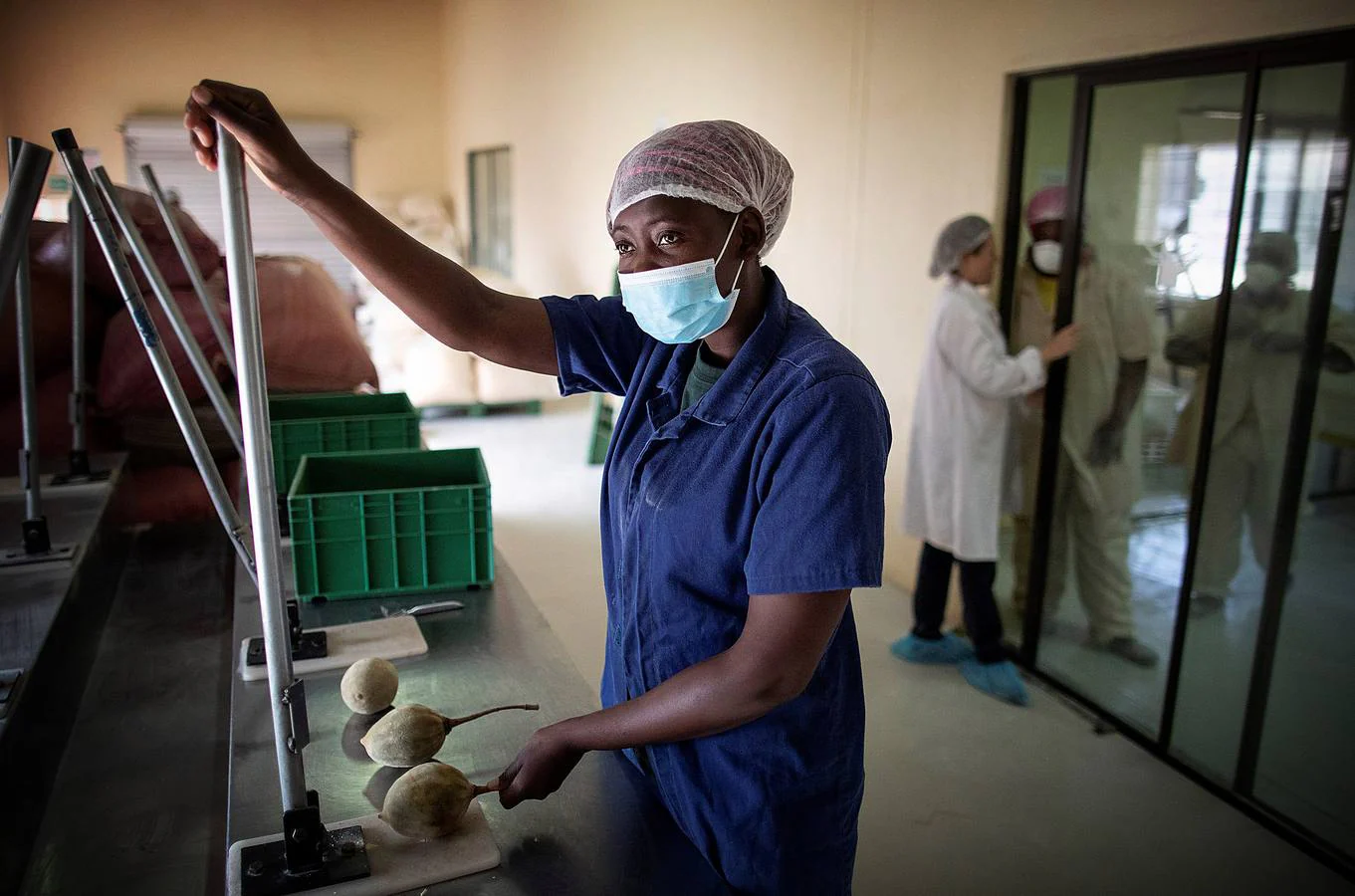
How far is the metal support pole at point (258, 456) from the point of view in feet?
3.06

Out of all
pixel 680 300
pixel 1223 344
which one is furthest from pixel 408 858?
pixel 1223 344

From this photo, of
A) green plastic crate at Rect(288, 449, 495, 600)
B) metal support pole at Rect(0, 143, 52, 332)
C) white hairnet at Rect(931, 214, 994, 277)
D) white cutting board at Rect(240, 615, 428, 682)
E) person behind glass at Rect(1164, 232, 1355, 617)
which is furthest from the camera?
white hairnet at Rect(931, 214, 994, 277)

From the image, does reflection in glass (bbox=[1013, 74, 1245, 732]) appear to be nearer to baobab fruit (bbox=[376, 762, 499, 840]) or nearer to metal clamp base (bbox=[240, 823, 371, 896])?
baobab fruit (bbox=[376, 762, 499, 840])

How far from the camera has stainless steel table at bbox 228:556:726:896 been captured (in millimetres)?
1055

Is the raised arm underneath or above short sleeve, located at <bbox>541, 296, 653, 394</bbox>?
above

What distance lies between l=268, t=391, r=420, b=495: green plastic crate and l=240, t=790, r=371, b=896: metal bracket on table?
4.26 ft

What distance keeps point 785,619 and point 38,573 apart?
1.57 metres

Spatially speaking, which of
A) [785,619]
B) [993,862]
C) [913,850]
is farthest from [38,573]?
[993,862]

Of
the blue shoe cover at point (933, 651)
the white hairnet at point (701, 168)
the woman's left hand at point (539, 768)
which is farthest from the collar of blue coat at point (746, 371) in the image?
the blue shoe cover at point (933, 651)

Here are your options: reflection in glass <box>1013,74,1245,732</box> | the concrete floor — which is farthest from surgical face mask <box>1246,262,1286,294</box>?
the concrete floor

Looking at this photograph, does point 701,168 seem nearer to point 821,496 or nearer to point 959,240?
point 821,496

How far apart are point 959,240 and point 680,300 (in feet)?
6.96

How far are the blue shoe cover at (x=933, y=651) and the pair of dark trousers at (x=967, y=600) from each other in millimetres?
30

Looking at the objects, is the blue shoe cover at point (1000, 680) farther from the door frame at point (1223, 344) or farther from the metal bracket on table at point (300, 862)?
the metal bracket on table at point (300, 862)
